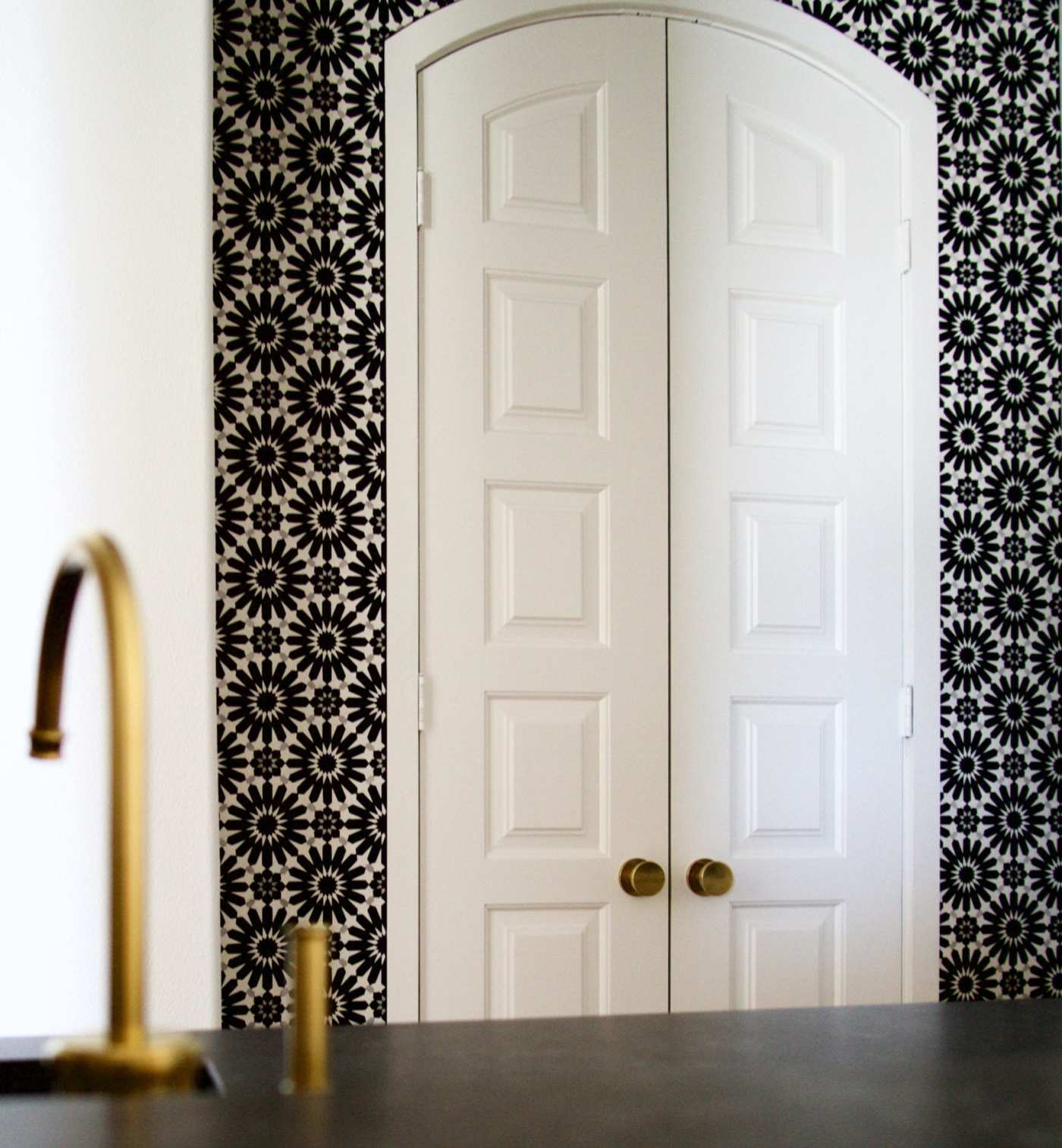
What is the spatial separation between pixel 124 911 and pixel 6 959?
1805 mm

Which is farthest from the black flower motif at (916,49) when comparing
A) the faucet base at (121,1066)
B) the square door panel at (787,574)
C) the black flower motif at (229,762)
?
the faucet base at (121,1066)

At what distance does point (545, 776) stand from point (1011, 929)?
1.11 meters

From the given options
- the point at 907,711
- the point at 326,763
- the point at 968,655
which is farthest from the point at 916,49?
the point at 326,763

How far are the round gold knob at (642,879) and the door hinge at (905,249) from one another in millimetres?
1404

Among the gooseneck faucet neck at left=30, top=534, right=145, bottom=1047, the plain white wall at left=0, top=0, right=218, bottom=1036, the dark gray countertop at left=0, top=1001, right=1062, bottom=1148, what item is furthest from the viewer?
the plain white wall at left=0, top=0, right=218, bottom=1036

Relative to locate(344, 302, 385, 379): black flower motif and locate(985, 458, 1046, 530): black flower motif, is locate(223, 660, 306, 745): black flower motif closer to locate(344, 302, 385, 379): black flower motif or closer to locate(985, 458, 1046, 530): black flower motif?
locate(344, 302, 385, 379): black flower motif

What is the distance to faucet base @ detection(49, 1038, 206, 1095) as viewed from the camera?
0.67 meters

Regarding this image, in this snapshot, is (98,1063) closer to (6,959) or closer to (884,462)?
(6,959)

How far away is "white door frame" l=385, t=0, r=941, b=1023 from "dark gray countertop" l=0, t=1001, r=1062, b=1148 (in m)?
1.29

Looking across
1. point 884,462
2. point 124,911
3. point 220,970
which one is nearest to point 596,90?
point 884,462

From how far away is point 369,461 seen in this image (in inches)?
106

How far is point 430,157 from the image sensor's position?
2.76 metres

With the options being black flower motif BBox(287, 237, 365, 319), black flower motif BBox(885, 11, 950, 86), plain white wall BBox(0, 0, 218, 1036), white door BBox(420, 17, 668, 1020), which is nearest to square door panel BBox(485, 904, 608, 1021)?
white door BBox(420, 17, 668, 1020)

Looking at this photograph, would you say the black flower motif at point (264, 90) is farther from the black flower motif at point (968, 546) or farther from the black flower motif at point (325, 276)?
the black flower motif at point (968, 546)
